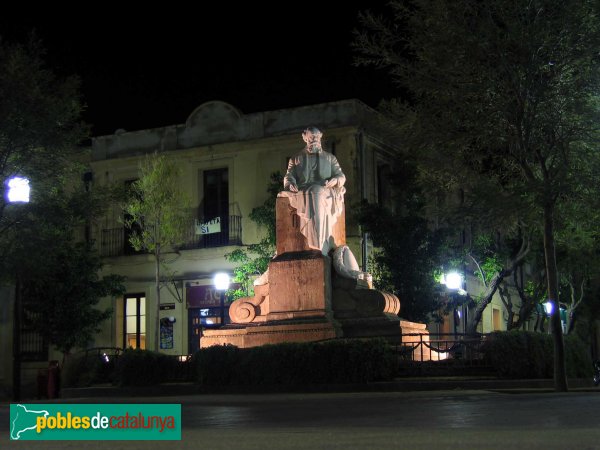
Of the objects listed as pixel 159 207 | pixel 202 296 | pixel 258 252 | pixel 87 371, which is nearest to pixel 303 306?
pixel 87 371

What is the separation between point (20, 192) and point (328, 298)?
25.3 feet

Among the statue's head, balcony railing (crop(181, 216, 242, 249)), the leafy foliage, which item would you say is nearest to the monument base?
the statue's head

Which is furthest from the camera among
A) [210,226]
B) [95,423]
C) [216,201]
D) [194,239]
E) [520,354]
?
[216,201]

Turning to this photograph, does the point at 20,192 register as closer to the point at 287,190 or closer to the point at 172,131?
the point at 287,190

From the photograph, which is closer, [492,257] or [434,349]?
[434,349]

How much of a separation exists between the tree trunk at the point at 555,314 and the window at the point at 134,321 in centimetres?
2126

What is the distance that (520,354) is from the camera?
1772 centimetres

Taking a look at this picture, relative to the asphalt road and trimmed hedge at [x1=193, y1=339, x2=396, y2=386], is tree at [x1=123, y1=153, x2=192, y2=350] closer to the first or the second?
trimmed hedge at [x1=193, y1=339, x2=396, y2=386]

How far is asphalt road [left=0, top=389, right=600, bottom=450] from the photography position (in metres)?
8.10

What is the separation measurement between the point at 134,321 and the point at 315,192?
17.0 m

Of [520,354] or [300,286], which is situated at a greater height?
[300,286]

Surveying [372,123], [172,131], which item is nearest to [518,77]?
[372,123]

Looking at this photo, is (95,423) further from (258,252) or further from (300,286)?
(258,252)

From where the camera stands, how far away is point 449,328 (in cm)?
3784
